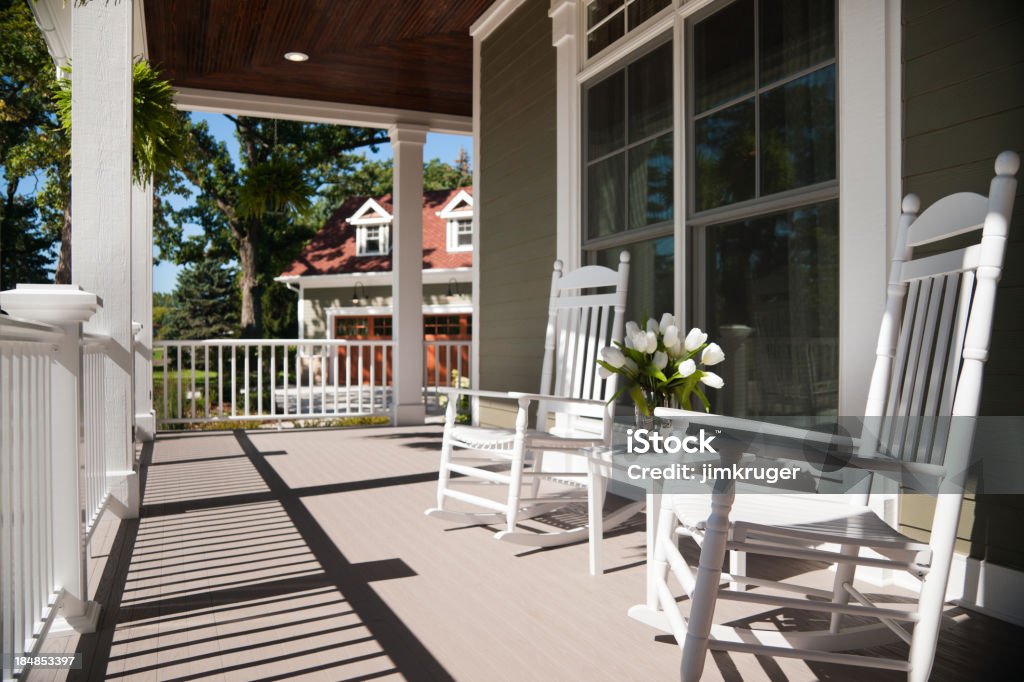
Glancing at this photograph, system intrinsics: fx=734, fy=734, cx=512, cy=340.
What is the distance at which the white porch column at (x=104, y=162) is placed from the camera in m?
3.12

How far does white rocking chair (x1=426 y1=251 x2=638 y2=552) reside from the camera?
303cm

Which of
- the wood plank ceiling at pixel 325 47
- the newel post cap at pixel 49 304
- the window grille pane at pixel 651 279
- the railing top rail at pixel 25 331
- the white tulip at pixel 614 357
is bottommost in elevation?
the white tulip at pixel 614 357

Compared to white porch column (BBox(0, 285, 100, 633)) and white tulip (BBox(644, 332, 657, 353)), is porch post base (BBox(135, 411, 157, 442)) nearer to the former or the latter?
white porch column (BBox(0, 285, 100, 633))

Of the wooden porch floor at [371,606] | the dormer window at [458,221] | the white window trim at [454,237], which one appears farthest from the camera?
the white window trim at [454,237]

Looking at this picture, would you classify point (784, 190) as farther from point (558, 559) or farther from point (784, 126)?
point (558, 559)

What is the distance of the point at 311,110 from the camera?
7.25 meters

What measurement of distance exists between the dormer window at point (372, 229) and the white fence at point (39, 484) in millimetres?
15302

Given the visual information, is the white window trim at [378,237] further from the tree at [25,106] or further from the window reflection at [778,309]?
the window reflection at [778,309]

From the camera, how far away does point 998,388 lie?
2.17 metres

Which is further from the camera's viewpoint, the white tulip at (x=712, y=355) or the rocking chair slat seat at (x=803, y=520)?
the white tulip at (x=712, y=355)

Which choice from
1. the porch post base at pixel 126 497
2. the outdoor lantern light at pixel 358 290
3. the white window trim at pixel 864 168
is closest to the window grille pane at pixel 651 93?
the white window trim at pixel 864 168

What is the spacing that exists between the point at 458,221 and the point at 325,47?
1066 cm

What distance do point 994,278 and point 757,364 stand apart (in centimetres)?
141

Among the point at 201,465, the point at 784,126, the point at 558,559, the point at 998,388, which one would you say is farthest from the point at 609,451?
the point at 201,465
